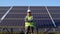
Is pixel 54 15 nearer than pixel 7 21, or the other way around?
pixel 7 21

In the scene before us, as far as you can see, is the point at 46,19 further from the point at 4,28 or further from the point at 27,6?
the point at 27,6

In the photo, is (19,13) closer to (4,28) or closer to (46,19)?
(46,19)

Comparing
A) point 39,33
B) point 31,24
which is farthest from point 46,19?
point 31,24

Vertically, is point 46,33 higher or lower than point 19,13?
lower

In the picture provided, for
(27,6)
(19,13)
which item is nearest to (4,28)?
(19,13)

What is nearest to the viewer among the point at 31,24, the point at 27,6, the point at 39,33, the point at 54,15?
the point at 31,24

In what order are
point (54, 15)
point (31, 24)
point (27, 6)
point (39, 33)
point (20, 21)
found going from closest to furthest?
point (31, 24) → point (39, 33) → point (20, 21) → point (54, 15) → point (27, 6)

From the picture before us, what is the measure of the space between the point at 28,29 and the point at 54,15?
7.53 metres

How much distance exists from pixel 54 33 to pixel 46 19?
11.9 ft

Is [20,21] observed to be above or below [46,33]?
above

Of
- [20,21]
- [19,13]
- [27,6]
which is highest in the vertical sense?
[27,6]

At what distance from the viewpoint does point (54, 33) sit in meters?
19.3

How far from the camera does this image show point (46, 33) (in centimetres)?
1947

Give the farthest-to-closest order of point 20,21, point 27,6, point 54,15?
point 27,6, point 54,15, point 20,21
